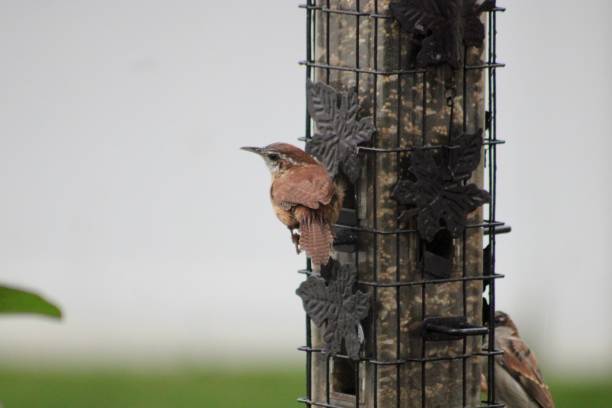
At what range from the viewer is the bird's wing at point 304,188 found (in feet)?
16.7

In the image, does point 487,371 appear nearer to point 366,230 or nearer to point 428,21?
point 366,230

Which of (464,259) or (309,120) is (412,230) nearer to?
(464,259)

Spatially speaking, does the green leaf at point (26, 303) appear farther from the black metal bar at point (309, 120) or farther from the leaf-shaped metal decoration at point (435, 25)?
the black metal bar at point (309, 120)

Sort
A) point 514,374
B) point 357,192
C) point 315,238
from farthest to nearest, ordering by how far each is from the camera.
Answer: point 514,374, point 357,192, point 315,238

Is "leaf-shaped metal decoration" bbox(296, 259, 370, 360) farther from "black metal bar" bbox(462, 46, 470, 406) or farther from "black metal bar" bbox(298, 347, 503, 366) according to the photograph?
"black metal bar" bbox(462, 46, 470, 406)

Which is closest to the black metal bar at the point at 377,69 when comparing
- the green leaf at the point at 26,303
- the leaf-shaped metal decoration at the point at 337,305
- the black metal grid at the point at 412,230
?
the black metal grid at the point at 412,230

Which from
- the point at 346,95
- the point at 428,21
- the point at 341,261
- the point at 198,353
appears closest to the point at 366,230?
the point at 341,261

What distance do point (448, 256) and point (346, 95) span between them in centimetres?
79

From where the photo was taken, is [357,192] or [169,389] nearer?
[357,192]

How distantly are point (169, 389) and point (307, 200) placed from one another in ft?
19.7

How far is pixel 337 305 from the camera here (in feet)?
17.5

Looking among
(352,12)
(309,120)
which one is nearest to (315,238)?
(309,120)

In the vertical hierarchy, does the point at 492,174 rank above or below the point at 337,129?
below

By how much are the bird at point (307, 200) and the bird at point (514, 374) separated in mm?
1645
